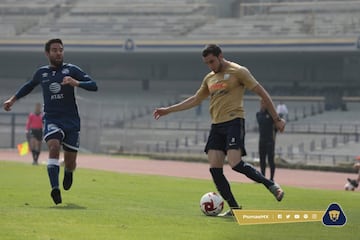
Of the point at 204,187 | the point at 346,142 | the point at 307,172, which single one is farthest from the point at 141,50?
the point at 204,187

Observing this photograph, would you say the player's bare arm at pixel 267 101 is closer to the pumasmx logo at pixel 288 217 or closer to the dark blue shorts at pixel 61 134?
the pumasmx logo at pixel 288 217

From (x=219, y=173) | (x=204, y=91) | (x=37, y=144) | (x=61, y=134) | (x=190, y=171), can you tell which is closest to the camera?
(x=219, y=173)

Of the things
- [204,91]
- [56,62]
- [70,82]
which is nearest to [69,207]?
[70,82]

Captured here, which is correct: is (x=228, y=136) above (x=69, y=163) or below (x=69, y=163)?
above

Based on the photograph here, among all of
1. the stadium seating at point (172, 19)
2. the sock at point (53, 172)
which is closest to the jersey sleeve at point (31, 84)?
the sock at point (53, 172)

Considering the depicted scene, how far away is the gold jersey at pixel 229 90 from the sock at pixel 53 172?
2.35m

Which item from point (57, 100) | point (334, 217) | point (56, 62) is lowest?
point (334, 217)

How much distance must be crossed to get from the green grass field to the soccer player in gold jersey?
810 mm

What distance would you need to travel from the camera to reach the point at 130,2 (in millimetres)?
61031

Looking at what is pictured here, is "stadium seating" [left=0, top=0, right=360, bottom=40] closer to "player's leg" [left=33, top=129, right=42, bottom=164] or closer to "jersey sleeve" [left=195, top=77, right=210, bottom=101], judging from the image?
"player's leg" [left=33, top=129, right=42, bottom=164]

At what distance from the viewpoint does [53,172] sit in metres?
13.1

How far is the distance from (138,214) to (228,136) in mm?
1511

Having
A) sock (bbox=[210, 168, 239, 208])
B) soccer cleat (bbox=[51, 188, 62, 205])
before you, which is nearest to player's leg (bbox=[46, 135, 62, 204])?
soccer cleat (bbox=[51, 188, 62, 205])

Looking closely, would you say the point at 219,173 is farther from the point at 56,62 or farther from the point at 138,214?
the point at 56,62
